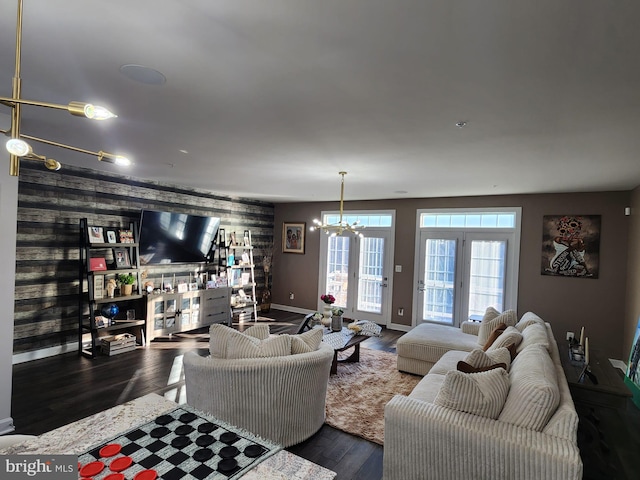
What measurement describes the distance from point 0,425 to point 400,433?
10.4 feet

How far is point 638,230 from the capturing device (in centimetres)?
459

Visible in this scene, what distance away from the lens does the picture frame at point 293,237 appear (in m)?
8.24

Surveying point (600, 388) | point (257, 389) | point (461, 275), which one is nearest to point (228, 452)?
point (257, 389)

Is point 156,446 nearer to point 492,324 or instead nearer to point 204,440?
point 204,440

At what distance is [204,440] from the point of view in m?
1.42

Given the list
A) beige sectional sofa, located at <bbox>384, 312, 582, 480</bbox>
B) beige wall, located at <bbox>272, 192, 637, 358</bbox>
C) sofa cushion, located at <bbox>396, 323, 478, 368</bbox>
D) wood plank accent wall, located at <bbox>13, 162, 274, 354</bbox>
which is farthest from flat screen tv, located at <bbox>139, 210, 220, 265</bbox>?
beige sectional sofa, located at <bbox>384, 312, 582, 480</bbox>

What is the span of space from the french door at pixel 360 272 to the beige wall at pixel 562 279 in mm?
251

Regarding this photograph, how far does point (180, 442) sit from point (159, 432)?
13cm

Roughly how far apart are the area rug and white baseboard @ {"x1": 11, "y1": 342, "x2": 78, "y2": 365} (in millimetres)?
3642

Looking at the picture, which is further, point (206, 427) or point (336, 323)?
point (336, 323)

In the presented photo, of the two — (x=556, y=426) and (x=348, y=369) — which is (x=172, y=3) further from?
(x=348, y=369)

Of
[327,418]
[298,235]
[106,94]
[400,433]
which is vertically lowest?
[327,418]

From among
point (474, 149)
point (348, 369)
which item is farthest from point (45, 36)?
point (348, 369)

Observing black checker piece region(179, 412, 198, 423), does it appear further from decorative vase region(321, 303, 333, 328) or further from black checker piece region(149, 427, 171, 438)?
decorative vase region(321, 303, 333, 328)
